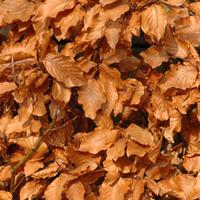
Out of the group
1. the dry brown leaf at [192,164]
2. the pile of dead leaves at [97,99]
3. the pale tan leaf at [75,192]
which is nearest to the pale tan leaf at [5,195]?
the pile of dead leaves at [97,99]

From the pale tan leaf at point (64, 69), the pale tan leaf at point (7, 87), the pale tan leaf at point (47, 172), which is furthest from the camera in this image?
the pale tan leaf at point (47, 172)

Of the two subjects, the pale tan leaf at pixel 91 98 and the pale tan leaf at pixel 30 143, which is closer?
the pale tan leaf at pixel 91 98

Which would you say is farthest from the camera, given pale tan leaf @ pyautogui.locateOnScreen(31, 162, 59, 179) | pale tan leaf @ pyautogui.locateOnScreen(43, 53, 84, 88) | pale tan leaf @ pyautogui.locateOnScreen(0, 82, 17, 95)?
pale tan leaf @ pyautogui.locateOnScreen(31, 162, 59, 179)

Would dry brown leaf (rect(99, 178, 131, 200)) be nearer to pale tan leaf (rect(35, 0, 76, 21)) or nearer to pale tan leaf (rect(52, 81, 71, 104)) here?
pale tan leaf (rect(52, 81, 71, 104))

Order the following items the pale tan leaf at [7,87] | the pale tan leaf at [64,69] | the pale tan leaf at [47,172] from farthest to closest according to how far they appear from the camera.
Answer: the pale tan leaf at [47,172] → the pale tan leaf at [7,87] → the pale tan leaf at [64,69]

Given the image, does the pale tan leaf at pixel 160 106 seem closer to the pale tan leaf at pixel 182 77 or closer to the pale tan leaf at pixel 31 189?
the pale tan leaf at pixel 182 77

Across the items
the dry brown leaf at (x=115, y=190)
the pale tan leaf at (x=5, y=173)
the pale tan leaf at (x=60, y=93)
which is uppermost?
the pale tan leaf at (x=60, y=93)

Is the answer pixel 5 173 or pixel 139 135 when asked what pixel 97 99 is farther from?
pixel 5 173

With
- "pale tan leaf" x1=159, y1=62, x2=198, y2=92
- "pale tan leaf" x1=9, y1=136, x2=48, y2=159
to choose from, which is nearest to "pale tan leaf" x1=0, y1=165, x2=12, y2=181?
"pale tan leaf" x1=9, y1=136, x2=48, y2=159
